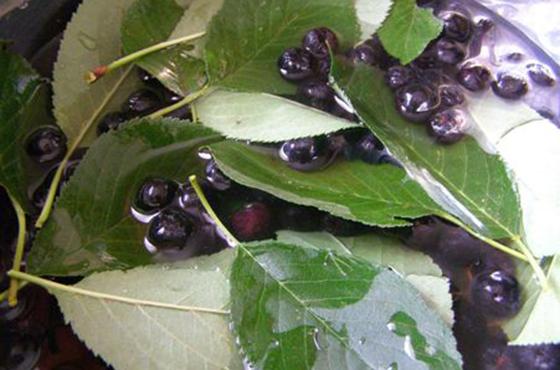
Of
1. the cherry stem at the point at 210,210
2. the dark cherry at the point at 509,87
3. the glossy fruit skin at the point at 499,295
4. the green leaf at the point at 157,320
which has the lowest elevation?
the glossy fruit skin at the point at 499,295

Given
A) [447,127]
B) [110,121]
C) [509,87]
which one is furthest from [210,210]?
[509,87]

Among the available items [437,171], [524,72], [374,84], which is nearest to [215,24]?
[374,84]

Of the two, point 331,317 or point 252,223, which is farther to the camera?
point 252,223

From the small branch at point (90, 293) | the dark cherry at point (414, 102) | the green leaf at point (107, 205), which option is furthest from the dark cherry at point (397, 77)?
the small branch at point (90, 293)

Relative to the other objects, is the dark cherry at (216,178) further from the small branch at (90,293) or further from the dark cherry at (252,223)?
the small branch at (90,293)

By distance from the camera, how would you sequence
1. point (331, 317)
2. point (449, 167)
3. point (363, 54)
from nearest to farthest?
point (331, 317) < point (449, 167) < point (363, 54)

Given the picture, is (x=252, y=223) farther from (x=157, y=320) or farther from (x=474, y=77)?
(x=474, y=77)
